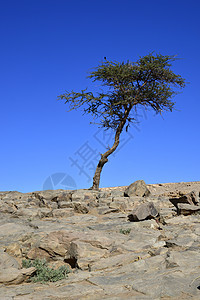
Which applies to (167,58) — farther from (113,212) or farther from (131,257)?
(131,257)

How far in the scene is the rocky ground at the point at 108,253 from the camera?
242 inches

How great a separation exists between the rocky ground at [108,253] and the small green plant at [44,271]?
15cm

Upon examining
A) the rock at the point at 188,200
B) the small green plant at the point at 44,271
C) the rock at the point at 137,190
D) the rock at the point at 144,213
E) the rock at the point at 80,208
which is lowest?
the small green plant at the point at 44,271

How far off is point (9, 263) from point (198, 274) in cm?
470

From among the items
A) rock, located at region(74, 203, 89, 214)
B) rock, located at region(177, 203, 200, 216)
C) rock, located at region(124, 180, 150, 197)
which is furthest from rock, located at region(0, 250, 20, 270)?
rock, located at region(124, 180, 150, 197)

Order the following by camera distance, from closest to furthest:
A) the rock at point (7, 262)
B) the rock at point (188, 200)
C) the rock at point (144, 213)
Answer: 1. the rock at point (7, 262)
2. the rock at point (144, 213)
3. the rock at point (188, 200)

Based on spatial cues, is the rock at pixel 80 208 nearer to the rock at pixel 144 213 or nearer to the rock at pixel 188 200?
the rock at pixel 144 213

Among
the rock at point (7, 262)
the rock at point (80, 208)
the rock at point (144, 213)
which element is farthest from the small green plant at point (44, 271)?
the rock at point (80, 208)

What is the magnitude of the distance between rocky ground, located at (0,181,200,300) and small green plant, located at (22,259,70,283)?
0.15m

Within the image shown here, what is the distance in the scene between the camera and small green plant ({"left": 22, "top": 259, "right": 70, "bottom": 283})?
23.8 ft

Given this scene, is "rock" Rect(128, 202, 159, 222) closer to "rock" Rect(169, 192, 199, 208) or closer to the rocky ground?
the rocky ground

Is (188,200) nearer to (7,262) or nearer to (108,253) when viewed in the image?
(108,253)

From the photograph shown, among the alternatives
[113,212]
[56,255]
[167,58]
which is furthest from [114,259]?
[167,58]

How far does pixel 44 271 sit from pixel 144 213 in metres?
5.37
